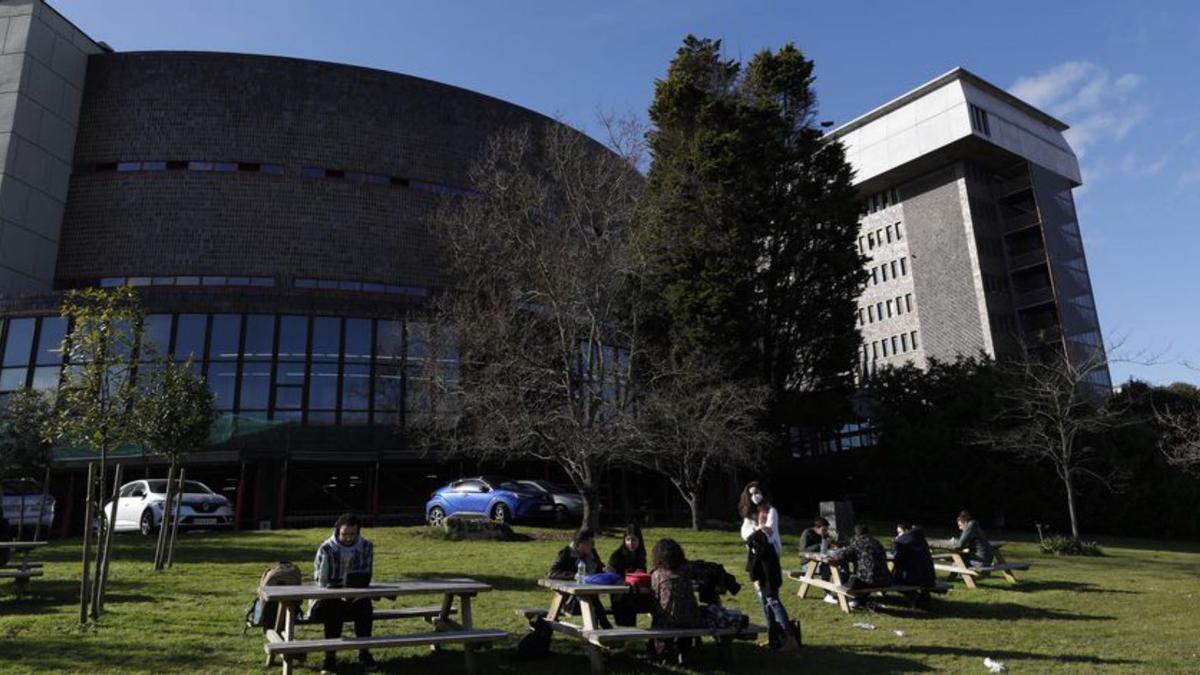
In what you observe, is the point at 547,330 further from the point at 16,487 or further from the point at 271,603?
the point at 16,487

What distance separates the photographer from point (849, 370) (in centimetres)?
2730

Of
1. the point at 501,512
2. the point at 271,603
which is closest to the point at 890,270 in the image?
A: the point at 501,512

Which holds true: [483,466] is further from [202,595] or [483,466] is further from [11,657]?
[11,657]

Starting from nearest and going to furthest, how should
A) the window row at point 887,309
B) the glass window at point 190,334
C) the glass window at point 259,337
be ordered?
1. the glass window at point 190,334
2. the glass window at point 259,337
3. the window row at point 887,309

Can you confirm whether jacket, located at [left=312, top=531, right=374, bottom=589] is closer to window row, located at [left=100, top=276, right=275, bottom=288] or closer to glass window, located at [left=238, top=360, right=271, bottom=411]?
glass window, located at [left=238, top=360, right=271, bottom=411]

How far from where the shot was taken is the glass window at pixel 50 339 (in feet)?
97.8

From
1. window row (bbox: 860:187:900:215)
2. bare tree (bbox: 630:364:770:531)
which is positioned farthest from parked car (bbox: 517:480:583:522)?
window row (bbox: 860:187:900:215)

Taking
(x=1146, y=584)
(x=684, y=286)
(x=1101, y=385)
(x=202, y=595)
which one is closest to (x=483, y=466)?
(x=684, y=286)

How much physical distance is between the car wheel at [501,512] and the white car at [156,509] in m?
7.62

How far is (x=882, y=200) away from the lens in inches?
2618

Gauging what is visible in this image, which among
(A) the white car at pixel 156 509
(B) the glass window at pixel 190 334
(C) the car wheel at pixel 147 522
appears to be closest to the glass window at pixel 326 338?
(B) the glass window at pixel 190 334

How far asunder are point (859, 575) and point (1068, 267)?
196 ft

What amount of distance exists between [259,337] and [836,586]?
87.1 ft

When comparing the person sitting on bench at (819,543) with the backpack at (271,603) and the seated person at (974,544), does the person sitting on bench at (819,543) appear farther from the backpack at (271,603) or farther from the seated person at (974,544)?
the backpack at (271,603)
